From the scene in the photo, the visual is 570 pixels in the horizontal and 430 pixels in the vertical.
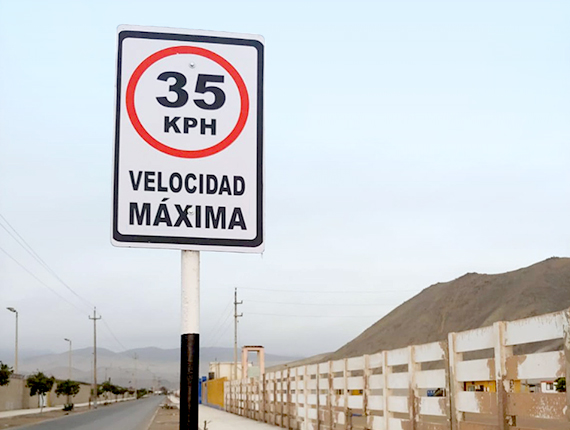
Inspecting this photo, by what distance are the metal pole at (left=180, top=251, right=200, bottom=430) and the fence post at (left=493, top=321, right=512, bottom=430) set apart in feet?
21.9

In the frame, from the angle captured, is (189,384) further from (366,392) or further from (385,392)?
(366,392)

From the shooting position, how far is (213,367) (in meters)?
92.7

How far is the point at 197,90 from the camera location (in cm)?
319

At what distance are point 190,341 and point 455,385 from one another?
8233mm

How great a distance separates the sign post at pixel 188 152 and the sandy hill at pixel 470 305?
325 feet

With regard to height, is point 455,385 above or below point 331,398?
above

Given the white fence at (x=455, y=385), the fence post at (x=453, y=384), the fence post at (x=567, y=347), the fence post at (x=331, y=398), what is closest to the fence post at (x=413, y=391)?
the white fence at (x=455, y=385)

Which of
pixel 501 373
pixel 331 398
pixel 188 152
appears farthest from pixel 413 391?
pixel 188 152

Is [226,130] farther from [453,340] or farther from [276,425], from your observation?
[276,425]

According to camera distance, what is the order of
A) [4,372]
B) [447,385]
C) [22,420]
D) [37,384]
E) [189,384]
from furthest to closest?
[37,384] → [4,372] → [22,420] → [447,385] → [189,384]

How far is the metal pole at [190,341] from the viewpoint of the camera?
9.89 feet

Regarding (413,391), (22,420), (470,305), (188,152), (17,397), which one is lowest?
(17,397)

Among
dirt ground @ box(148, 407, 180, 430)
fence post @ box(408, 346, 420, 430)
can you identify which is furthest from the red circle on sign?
dirt ground @ box(148, 407, 180, 430)

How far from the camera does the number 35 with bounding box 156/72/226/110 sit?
10.4ft
